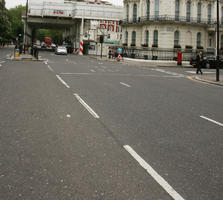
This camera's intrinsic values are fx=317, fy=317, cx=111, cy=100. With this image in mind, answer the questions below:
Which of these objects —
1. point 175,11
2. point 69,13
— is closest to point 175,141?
point 175,11

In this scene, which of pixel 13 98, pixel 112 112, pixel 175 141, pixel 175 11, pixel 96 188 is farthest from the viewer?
pixel 175 11

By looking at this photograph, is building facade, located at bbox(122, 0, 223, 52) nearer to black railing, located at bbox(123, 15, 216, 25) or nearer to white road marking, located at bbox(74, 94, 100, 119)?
black railing, located at bbox(123, 15, 216, 25)

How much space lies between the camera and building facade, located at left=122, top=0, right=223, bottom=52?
47.2 m

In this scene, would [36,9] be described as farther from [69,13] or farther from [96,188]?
[96,188]

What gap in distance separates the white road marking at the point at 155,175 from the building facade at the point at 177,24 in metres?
43.8

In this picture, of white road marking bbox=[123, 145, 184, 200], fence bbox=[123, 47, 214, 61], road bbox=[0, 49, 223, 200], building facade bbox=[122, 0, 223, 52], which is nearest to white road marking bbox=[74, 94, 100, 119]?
road bbox=[0, 49, 223, 200]

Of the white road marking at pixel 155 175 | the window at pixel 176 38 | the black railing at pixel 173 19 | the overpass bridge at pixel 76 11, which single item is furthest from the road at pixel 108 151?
the overpass bridge at pixel 76 11

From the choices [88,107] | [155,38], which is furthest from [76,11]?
[88,107]

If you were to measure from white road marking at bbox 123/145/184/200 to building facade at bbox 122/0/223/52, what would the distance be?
4377cm

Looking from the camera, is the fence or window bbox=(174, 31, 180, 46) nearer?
the fence

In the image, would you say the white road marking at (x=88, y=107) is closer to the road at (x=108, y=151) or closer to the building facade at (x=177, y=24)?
the road at (x=108, y=151)

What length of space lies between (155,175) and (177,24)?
150 feet

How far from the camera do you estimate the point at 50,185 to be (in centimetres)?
379

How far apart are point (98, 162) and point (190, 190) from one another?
4.60ft
